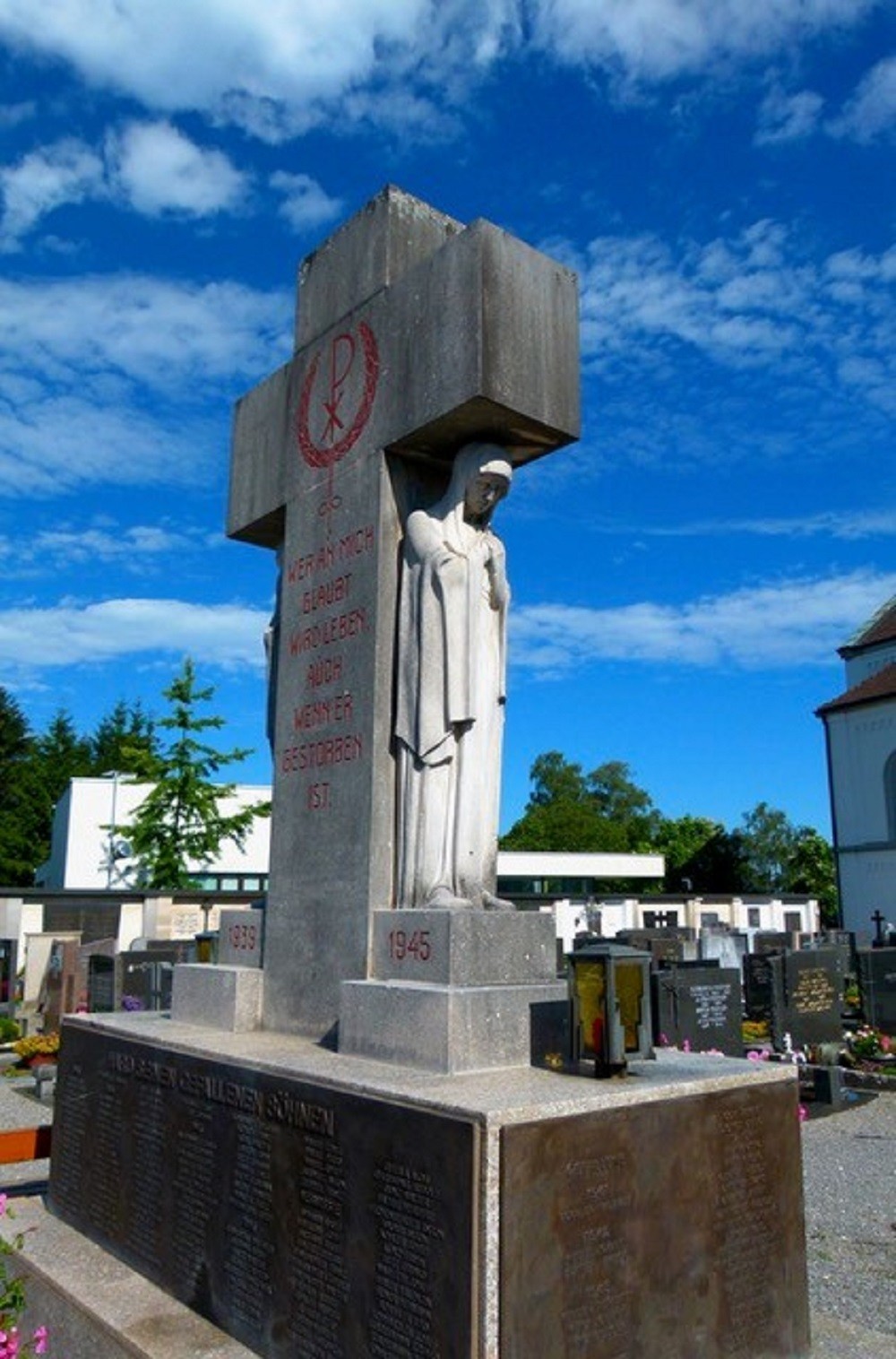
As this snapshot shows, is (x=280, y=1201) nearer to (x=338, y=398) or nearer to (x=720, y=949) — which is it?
(x=338, y=398)

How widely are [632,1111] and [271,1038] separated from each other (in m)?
1.91

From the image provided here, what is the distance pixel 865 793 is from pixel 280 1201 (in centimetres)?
3662

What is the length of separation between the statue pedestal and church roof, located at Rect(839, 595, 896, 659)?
40.0m

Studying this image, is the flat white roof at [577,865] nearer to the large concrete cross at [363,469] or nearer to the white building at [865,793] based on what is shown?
the white building at [865,793]

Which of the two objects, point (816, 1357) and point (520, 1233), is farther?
point (816, 1357)

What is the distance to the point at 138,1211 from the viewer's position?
4324 millimetres

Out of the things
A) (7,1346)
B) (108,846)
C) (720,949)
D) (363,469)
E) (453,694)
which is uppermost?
(108,846)

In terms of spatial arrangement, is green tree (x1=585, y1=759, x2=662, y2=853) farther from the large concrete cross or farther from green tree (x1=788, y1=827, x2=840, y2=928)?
the large concrete cross

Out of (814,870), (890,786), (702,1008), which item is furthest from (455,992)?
(814,870)

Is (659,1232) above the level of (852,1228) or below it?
above

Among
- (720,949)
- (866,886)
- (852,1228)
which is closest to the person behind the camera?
(852,1228)

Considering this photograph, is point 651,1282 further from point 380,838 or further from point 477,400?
point 477,400

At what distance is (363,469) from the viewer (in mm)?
4898

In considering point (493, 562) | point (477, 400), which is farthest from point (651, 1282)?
point (477, 400)
